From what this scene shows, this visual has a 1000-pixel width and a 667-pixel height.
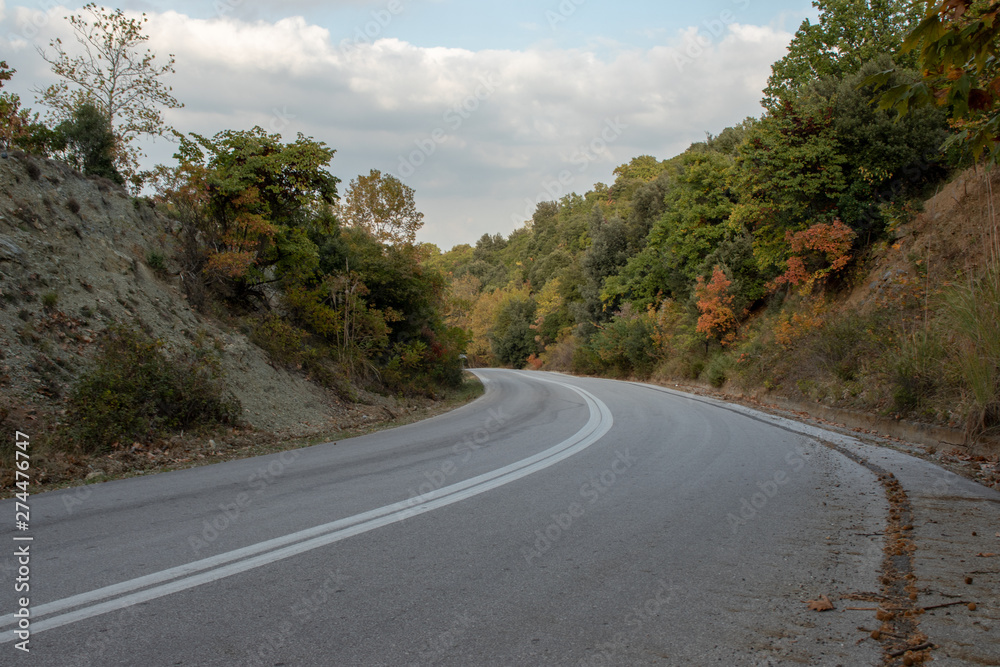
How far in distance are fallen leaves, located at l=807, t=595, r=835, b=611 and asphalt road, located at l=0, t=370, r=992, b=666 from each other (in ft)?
0.18

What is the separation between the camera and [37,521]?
15.9 feet

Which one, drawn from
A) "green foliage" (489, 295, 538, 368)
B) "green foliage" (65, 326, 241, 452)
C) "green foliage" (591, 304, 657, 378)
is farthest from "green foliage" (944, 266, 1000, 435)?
"green foliage" (489, 295, 538, 368)

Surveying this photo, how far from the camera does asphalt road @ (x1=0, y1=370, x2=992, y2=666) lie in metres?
2.80

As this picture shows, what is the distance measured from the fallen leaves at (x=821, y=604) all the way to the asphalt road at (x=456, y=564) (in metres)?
0.06

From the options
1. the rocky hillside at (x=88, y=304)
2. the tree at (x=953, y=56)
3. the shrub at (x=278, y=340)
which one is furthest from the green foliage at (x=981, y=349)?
the shrub at (x=278, y=340)

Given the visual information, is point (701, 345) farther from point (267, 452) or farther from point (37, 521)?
point (37, 521)

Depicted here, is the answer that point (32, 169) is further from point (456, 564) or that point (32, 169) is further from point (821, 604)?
point (821, 604)

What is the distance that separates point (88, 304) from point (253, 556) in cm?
853

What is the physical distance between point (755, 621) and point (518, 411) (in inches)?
445

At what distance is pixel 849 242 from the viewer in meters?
17.1

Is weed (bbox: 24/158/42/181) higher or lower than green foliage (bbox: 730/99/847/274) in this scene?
lower

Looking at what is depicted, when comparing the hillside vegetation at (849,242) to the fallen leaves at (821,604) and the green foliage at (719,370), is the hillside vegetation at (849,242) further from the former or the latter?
the fallen leaves at (821,604)

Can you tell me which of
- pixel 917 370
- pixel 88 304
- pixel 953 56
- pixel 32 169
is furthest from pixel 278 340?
pixel 953 56

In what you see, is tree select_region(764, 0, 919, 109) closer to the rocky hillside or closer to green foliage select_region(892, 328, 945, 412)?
green foliage select_region(892, 328, 945, 412)
